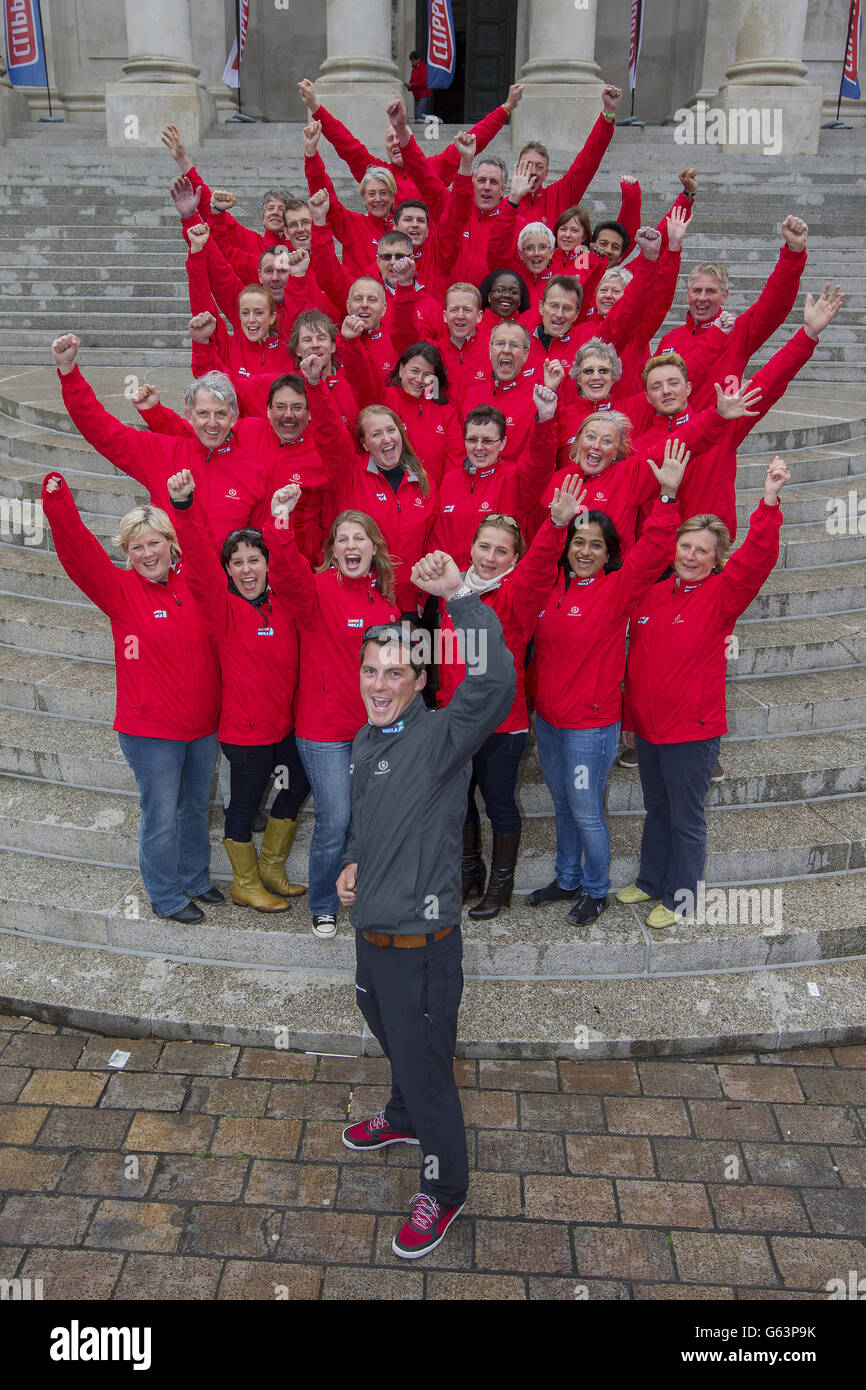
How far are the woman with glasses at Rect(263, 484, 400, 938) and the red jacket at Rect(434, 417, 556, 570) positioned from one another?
639mm

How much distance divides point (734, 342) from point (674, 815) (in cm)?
285

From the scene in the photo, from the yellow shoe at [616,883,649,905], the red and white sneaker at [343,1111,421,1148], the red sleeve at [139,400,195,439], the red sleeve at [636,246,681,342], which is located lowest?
the red and white sneaker at [343,1111,421,1148]

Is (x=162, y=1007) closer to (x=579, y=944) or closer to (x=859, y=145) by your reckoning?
(x=579, y=944)

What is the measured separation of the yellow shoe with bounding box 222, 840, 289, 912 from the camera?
5332mm

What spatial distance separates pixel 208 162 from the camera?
Result: 50.2ft

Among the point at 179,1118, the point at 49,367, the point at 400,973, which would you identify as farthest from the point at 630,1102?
the point at 49,367

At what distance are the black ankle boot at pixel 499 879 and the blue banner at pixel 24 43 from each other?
56.4 ft

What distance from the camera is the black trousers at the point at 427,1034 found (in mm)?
3740

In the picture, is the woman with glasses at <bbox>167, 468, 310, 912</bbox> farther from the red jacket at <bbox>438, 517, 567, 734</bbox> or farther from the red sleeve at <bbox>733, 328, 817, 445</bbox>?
the red sleeve at <bbox>733, 328, 817, 445</bbox>

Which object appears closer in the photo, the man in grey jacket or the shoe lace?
the man in grey jacket

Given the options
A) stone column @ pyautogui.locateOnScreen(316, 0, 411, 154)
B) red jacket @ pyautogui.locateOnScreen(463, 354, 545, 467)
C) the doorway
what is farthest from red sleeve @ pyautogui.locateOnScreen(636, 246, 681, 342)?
the doorway

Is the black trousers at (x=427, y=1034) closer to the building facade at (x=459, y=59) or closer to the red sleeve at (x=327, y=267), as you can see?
the red sleeve at (x=327, y=267)

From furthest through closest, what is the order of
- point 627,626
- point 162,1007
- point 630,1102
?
point 627,626
point 162,1007
point 630,1102

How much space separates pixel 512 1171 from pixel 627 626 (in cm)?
255
